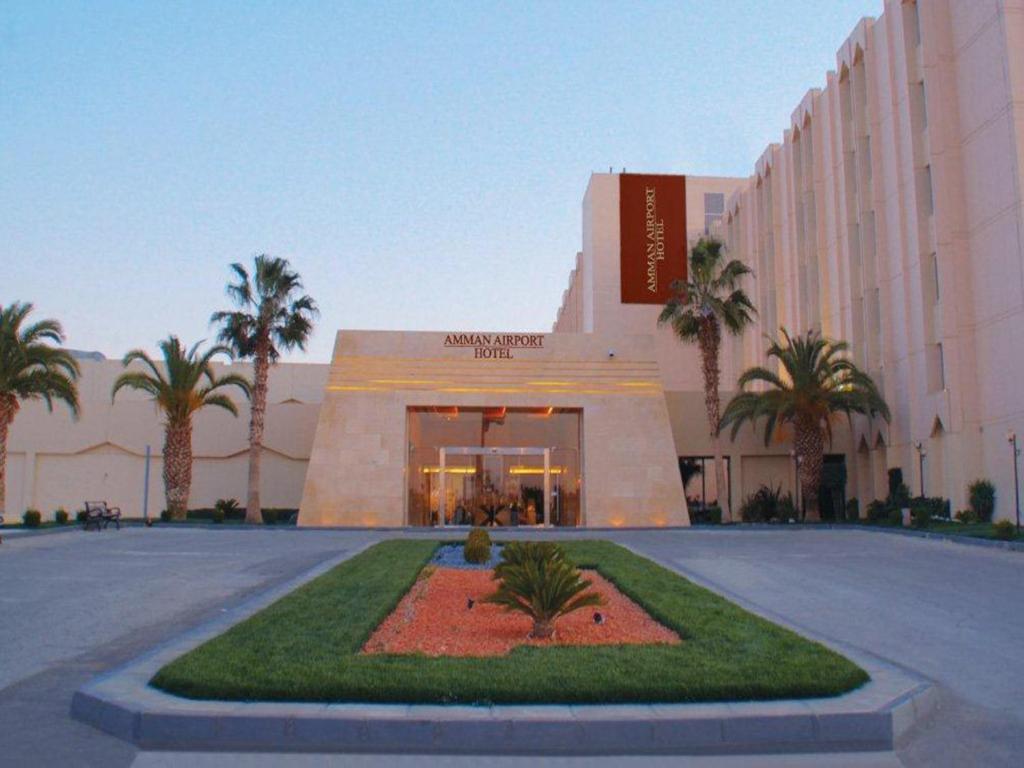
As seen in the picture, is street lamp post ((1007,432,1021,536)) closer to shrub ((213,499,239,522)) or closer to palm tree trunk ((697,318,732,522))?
palm tree trunk ((697,318,732,522))

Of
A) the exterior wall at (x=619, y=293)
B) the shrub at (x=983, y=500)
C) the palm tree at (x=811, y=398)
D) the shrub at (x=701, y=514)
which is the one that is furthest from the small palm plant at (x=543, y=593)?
the exterior wall at (x=619, y=293)

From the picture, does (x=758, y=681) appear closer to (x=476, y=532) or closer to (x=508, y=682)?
(x=508, y=682)

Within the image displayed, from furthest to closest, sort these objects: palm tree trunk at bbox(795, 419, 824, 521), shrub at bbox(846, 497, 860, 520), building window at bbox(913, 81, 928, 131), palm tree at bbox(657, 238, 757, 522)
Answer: shrub at bbox(846, 497, 860, 520)
palm tree at bbox(657, 238, 757, 522)
palm tree trunk at bbox(795, 419, 824, 521)
building window at bbox(913, 81, 928, 131)

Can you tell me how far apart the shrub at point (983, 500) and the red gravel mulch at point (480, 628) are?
19339mm

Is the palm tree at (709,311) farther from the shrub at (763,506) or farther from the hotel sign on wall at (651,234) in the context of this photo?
the hotel sign on wall at (651,234)

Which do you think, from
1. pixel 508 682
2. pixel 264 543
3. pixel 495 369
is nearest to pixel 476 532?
pixel 264 543

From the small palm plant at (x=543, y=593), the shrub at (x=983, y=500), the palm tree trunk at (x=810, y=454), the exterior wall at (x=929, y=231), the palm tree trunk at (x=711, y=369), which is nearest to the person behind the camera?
the small palm plant at (x=543, y=593)

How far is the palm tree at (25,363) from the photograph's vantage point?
1247 inches

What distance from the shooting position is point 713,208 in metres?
59.7

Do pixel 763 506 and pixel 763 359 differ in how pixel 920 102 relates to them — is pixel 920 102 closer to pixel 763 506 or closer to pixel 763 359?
pixel 763 506

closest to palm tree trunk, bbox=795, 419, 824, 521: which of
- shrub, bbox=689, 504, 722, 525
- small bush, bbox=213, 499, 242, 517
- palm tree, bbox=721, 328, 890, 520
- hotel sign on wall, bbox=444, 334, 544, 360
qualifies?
palm tree, bbox=721, 328, 890, 520

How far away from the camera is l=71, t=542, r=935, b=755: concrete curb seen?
650cm

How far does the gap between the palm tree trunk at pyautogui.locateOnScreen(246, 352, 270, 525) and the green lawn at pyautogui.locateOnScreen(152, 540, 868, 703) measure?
1005 inches

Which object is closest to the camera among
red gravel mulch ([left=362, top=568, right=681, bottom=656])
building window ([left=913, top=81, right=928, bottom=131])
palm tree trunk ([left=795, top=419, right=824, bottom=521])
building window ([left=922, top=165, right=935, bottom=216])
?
red gravel mulch ([left=362, top=568, right=681, bottom=656])
